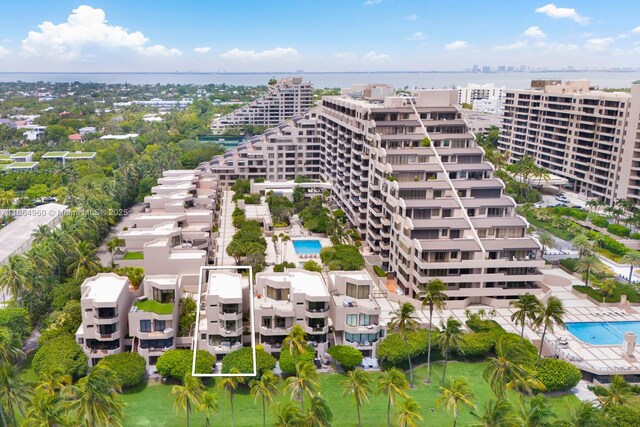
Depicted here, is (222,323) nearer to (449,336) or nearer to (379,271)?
(449,336)

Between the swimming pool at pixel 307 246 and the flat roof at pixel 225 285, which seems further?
the swimming pool at pixel 307 246

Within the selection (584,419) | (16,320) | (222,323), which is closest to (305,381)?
(222,323)

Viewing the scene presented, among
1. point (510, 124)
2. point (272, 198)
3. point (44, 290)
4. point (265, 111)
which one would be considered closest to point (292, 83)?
point (265, 111)

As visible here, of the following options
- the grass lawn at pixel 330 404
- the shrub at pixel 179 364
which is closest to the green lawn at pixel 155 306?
the shrub at pixel 179 364

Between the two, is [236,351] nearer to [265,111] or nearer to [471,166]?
[471,166]

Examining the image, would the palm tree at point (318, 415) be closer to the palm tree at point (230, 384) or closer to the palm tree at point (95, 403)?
the palm tree at point (230, 384)

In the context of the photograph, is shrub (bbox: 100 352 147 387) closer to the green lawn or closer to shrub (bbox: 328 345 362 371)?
the green lawn
